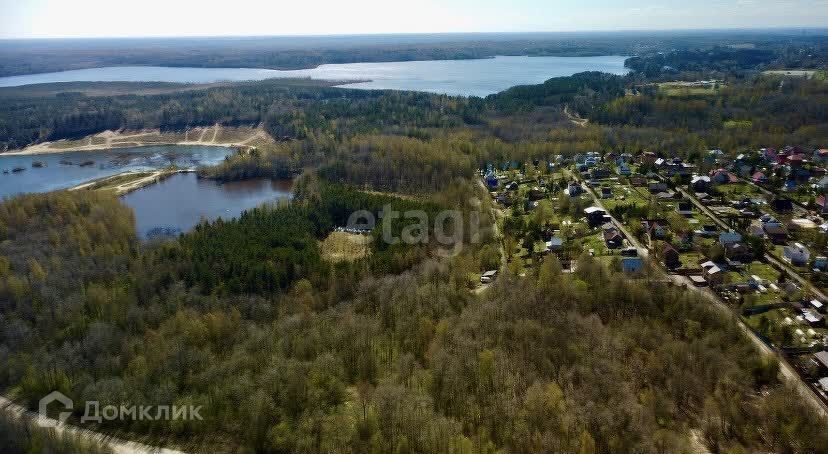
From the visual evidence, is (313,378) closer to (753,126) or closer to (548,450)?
(548,450)

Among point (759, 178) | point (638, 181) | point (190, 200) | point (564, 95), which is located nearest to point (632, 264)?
point (638, 181)

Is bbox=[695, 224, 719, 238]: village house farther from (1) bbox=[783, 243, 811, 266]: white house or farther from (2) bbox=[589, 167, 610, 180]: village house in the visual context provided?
(2) bbox=[589, 167, 610, 180]: village house

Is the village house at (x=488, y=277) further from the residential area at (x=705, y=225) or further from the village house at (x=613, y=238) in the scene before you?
the village house at (x=613, y=238)

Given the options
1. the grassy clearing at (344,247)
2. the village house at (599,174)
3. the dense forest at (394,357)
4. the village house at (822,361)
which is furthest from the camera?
the village house at (599,174)

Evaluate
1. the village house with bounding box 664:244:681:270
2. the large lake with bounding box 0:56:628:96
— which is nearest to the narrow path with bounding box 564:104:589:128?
the large lake with bounding box 0:56:628:96

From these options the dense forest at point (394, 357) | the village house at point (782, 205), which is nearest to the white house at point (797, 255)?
the village house at point (782, 205)

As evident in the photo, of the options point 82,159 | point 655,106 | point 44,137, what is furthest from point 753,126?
point 44,137

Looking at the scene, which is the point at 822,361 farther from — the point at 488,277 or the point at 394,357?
the point at 394,357
